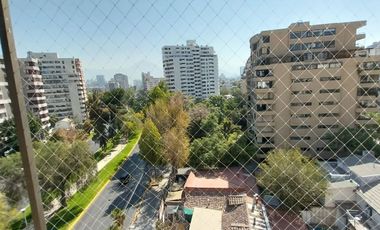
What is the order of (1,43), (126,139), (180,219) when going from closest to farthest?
(1,43) < (180,219) < (126,139)

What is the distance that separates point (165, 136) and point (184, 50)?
14.5m

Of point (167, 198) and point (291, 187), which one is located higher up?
point (291, 187)

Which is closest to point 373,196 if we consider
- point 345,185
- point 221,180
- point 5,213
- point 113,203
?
point 345,185

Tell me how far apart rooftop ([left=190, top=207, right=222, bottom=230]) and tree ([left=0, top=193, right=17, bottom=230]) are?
307 centimetres

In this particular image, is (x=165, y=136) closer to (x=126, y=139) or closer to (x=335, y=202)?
(x=335, y=202)

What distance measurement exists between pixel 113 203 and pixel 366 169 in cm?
509

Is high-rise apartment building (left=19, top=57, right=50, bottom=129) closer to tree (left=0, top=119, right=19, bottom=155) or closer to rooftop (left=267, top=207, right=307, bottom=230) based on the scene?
tree (left=0, top=119, right=19, bottom=155)

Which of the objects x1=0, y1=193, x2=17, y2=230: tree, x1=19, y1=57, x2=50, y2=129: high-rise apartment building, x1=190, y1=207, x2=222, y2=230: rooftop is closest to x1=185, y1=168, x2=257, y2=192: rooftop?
x1=190, y1=207, x2=222, y2=230: rooftop

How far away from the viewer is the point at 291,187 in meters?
4.32

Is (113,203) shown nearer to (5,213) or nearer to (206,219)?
(206,219)

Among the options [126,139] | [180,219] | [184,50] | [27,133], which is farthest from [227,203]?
[184,50]

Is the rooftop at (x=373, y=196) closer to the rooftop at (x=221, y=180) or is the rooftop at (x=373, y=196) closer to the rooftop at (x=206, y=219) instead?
the rooftop at (x=221, y=180)

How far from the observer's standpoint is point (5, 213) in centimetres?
116

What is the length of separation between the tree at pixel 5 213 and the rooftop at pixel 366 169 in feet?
17.6
